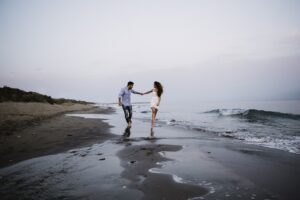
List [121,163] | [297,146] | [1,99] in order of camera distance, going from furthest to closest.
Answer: [1,99], [297,146], [121,163]

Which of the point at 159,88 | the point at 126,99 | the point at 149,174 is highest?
the point at 159,88

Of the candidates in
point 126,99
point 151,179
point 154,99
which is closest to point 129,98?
point 126,99

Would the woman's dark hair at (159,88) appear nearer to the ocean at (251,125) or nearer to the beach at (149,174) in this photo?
the ocean at (251,125)

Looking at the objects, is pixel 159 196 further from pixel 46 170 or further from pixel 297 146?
pixel 297 146

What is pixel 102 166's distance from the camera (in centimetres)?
404

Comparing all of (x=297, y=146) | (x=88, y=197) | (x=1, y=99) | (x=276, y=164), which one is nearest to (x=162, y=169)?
(x=88, y=197)

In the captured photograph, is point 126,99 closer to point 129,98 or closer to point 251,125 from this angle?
point 129,98

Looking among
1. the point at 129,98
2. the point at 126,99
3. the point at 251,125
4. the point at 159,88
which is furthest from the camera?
the point at 251,125

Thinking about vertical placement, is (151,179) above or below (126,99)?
below

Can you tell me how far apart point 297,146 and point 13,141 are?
886 cm

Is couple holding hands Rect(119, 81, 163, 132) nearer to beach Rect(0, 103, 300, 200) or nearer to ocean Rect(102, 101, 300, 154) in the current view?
ocean Rect(102, 101, 300, 154)

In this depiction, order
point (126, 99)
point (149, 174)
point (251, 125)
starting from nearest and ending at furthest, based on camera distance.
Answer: point (149, 174) < point (126, 99) < point (251, 125)

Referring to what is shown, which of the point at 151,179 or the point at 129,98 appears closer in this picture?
the point at 151,179

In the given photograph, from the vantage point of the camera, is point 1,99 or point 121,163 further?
point 1,99
